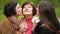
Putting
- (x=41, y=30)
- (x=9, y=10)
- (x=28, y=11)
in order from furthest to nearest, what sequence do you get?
(x=28, y=11)
(x=9, y=10)
(x=41, y=30)

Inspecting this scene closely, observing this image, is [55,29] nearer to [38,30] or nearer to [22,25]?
[38,30]

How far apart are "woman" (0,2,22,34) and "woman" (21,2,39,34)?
0.46 ft

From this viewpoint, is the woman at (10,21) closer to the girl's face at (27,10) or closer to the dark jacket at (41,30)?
the girl's face at (27,10)

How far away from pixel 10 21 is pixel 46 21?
747mm

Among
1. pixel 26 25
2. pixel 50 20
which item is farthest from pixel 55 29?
pixel 26 25

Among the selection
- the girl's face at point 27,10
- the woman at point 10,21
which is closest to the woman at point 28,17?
the girl's face at point 27,10

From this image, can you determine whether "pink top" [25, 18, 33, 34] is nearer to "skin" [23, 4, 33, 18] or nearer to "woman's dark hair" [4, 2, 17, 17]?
"skin" [23, 4, 33, 18]

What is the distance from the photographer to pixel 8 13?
5281 millimetres

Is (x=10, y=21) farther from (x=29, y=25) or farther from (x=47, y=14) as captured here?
(x=47, y=14)

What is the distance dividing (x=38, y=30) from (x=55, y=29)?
0.26 meters

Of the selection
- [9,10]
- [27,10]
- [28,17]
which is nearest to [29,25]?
[28,17]

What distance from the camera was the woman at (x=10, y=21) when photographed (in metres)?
5.25

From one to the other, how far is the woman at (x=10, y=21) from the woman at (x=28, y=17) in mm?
139

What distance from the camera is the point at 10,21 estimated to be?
5.29 metres
